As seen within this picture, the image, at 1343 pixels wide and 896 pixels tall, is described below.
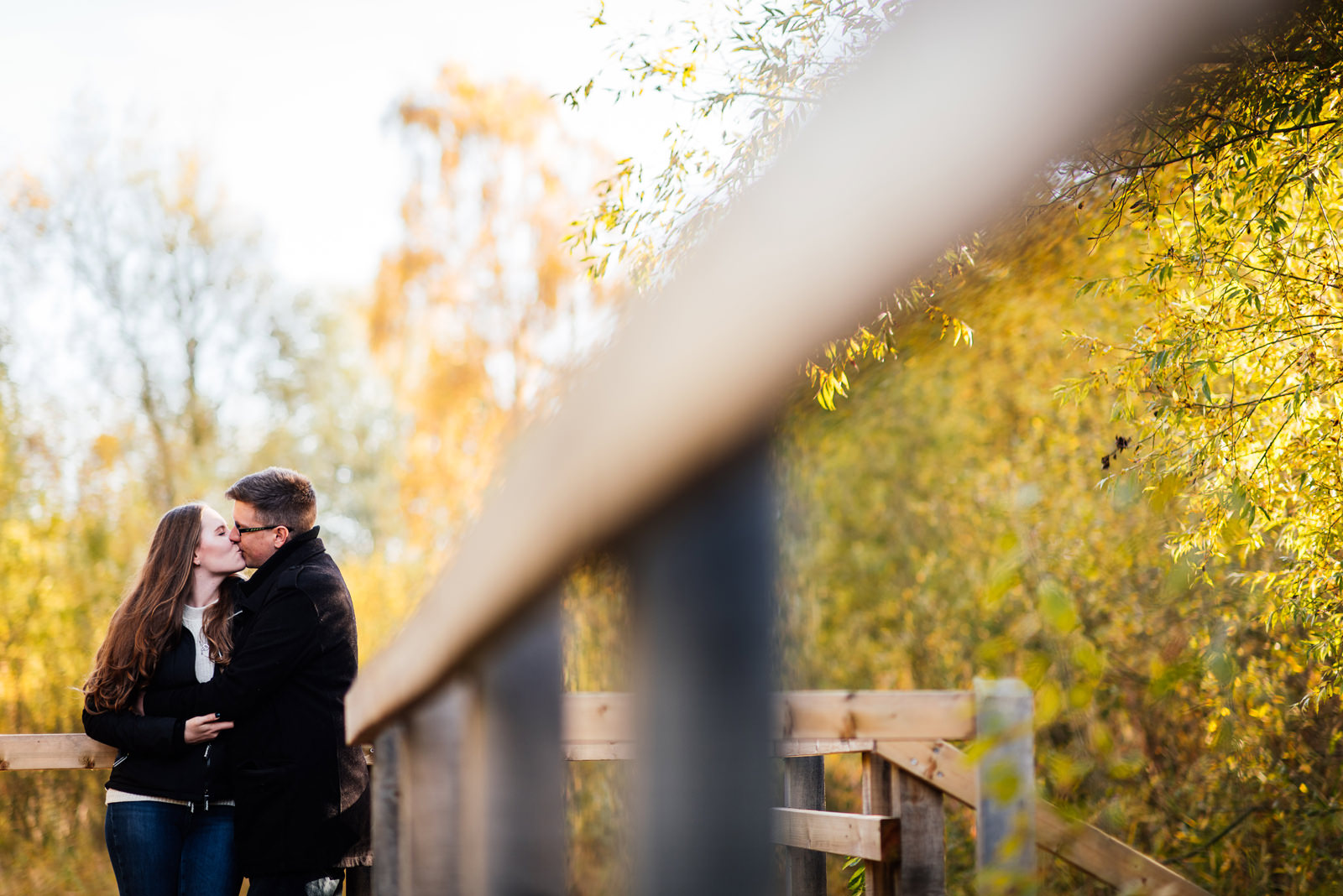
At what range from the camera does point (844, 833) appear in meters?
3.24

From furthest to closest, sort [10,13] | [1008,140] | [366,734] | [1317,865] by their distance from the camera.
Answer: [10,13] < [1317,865] < [366,734] < [1008,140]

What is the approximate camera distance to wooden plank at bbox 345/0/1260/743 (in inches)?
33.0

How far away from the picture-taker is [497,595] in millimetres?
1070

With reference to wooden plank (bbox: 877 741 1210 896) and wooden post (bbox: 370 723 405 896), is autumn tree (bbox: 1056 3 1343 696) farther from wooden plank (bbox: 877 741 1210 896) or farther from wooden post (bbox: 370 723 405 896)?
wooden post (bbox: 370 723 405 896)

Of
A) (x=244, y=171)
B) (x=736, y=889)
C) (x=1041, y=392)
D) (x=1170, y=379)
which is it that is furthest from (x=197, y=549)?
(x=244, y=171)

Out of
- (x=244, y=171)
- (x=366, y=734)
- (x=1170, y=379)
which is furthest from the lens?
(x=244, y=171)

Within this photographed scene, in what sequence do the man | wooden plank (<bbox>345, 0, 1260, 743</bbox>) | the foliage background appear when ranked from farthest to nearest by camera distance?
the man, the foliage background, wooden plank (<bbox>345, 0, 1260, 743</bbox>)

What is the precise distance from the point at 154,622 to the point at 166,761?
1.06ft

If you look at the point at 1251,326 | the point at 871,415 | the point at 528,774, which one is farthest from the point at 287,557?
the point at 871,415

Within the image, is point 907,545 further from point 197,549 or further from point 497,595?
point 497,595

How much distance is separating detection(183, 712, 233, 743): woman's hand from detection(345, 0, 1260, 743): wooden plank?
1.74 meters

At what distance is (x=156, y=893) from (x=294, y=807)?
448 mm

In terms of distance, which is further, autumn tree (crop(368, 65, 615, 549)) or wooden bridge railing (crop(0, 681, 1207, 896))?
autumn tree (crop(368, 65, 615, 549))

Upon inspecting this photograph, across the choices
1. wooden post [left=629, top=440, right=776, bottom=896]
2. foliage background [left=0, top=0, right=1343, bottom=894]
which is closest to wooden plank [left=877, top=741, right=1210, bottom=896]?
foliage background [left=0, top=0, right=1343, bottom=894]
